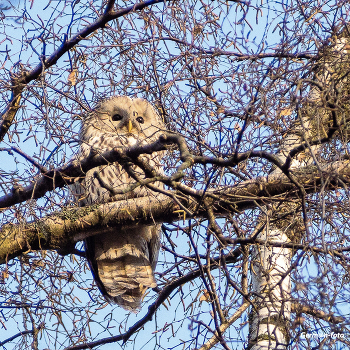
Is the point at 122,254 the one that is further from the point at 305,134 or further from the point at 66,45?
the point at 305,134

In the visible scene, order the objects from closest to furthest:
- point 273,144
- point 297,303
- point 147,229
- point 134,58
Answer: point 297,303, point 273,144, point 134,58, point 147,229

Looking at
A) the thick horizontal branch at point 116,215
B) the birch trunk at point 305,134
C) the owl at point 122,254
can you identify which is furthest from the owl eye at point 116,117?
the birch trunk at point 305,134

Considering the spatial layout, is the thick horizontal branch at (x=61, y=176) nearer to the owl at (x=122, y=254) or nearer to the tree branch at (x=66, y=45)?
the tree branch at (x=66, y=45)

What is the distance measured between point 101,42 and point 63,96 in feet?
1.30

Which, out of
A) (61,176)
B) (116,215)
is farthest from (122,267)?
(61,176)

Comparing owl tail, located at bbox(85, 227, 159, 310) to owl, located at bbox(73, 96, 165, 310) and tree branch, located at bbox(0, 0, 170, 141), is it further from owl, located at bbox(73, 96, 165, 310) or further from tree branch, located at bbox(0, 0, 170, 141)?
tree branch, located at bbox(0, 0, 170, 141)

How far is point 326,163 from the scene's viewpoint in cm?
261

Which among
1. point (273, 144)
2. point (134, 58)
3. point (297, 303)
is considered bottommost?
point (297, 303)

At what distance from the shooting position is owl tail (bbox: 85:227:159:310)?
4.13 metres

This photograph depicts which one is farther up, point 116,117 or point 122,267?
point 116,117

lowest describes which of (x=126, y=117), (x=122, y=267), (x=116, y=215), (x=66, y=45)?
(x=122, y=267)

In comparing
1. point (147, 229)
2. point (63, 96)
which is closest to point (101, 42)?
point (63, 96)

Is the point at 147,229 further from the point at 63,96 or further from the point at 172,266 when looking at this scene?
the point at 63,96

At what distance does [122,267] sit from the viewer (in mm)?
4254
